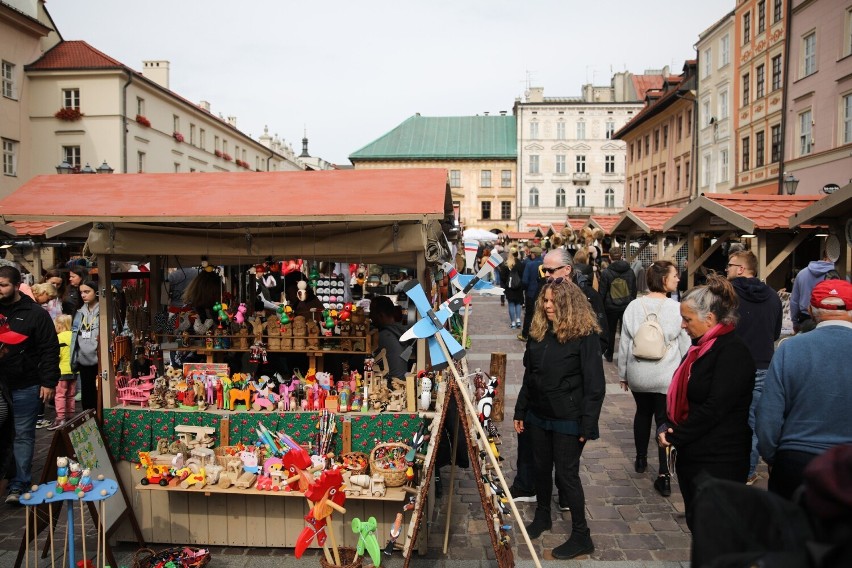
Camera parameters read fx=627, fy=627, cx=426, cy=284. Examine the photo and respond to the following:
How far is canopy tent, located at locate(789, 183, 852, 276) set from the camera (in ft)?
29.1

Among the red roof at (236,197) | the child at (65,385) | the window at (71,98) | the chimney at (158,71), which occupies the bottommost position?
the child at (65,385)

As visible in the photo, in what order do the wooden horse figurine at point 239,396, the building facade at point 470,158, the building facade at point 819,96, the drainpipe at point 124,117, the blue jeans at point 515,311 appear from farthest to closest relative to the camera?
the building facade at point 470,158, the drainpipe at point 124,117, the building facade at point 819,96, the blue jeans at point 515,311, the wooden horse figurine at point 239,396

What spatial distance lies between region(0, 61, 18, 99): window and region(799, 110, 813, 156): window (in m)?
33.1

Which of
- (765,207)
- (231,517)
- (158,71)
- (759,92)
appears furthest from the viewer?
(158,71)

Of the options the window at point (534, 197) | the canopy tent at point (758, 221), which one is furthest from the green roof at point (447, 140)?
the canopy tent at point (758, 221)

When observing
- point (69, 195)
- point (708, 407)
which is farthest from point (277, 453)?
point (708, 407)

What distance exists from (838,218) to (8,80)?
104 ft

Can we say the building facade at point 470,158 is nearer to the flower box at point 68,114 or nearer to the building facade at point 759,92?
the building facade at point 759,92

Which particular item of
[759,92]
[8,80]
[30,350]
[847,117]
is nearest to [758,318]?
[30,350]

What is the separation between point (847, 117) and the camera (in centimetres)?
2159

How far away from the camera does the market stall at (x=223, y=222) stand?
433cm

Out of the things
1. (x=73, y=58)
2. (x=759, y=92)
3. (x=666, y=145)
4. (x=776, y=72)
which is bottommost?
(x=666, y=145)

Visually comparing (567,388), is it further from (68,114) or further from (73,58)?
(73,58)

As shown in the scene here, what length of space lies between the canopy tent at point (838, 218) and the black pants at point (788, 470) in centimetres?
697
